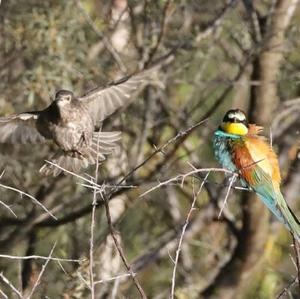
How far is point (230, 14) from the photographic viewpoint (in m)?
8.07

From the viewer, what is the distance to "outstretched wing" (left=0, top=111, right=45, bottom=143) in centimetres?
613

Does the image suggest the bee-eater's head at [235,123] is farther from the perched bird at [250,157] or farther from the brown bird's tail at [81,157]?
the brown bird's tail at [81,157]

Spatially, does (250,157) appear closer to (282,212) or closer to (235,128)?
(235,128)

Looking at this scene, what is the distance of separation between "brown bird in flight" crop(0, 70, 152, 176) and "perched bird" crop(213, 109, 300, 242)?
630mm

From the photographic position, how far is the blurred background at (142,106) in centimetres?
744

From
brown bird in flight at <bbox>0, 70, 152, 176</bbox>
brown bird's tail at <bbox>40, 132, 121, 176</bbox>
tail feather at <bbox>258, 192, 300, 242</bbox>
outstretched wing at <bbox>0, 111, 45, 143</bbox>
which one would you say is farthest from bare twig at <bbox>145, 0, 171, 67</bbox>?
tail feather at <bbox>258, 192, 300, 242</bbox>

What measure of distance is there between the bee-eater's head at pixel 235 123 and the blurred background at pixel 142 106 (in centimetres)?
122

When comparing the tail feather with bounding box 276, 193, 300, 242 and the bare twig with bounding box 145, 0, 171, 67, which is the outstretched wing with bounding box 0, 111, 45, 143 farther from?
the tail feather with bounding box 276, 193, 300, 242

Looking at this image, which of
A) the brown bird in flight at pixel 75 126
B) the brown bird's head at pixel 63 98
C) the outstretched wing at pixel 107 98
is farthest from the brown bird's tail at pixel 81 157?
the brown bird's head at pixel 63 98

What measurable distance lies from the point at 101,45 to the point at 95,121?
2241 millimetres

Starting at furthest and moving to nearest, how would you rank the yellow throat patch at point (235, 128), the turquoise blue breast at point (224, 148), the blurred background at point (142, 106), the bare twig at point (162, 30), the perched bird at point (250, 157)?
the blurred background at point (142, 106)
the bare twig at point (162, 30)
the yellow throat patch at point (235, 128)
the turquoise blue breast at point (224, 148)
the perched bird at point (250, 157)

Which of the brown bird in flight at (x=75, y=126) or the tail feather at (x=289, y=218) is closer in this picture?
the tail feather at (x=289, y=218)

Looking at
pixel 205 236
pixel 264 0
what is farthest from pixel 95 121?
pixel 205 236

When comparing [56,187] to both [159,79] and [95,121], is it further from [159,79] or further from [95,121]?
[95,121]
